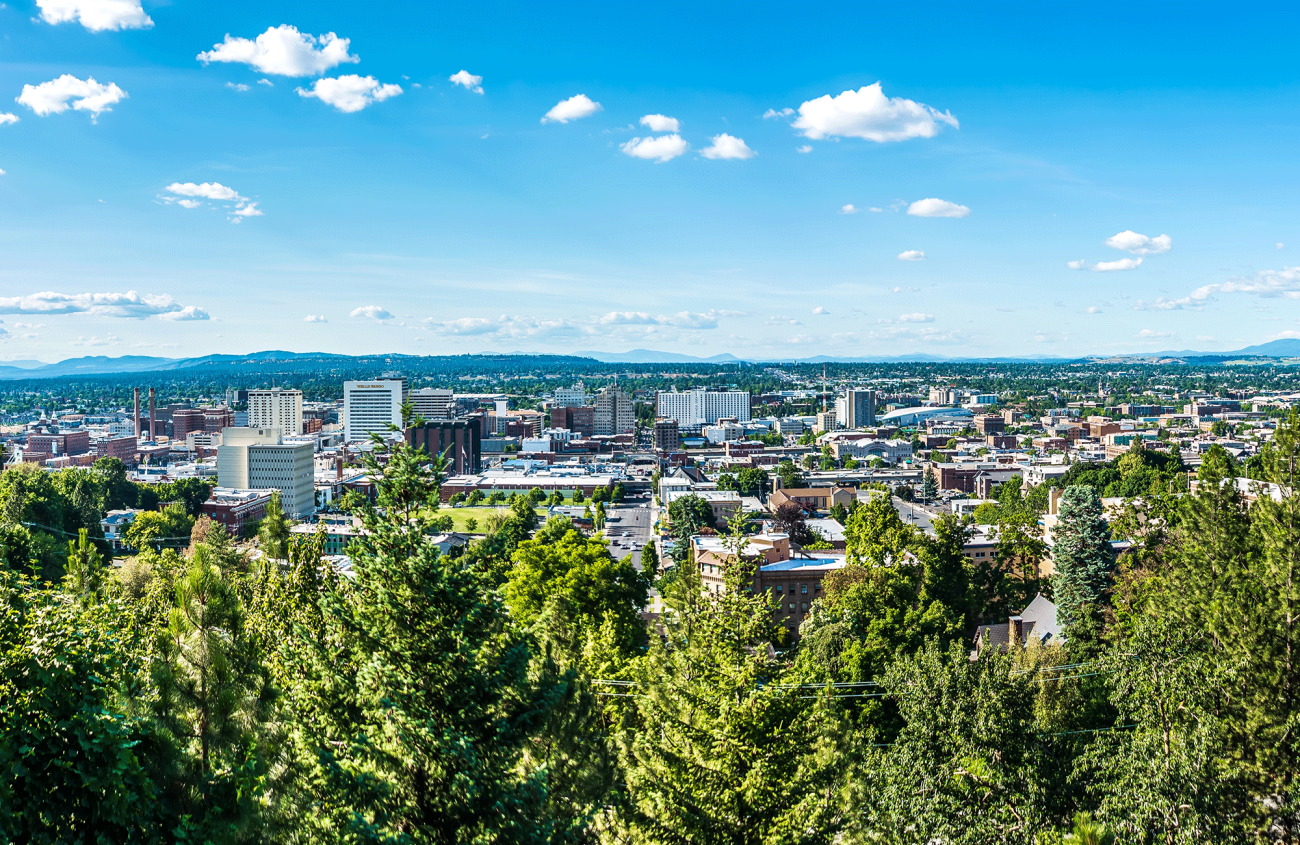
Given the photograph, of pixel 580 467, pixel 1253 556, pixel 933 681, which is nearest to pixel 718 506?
pixel 580 467

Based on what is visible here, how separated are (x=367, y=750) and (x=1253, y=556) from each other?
63.0 feet

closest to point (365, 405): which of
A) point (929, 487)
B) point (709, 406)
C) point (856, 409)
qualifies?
point (709, 406)

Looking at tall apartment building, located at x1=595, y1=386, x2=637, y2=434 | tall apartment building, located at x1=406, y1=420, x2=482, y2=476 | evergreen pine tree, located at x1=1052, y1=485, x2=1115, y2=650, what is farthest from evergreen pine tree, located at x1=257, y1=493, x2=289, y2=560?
tall apartment building, located at x1=595, y1=386, x2=637, y2=434

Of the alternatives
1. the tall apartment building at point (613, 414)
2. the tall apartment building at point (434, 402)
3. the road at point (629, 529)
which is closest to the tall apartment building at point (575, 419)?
the tall apartment building at point (613, 414)

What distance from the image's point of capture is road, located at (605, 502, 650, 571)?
5994cm

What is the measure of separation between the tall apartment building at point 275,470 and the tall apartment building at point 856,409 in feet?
331

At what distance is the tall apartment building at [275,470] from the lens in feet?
268

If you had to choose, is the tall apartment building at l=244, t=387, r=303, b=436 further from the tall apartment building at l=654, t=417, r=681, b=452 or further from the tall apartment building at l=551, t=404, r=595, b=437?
the tall apartment building at l=654, t=417, r=681, b=452

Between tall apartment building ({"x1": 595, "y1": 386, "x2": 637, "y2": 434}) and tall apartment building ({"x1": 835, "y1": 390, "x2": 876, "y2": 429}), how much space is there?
123 ft

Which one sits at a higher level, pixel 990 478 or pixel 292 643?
pixel 292 643

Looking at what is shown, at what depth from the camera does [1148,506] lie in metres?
31.4

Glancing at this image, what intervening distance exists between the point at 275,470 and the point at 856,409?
107 metres

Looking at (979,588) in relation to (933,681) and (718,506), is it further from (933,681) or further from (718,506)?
(718,506)

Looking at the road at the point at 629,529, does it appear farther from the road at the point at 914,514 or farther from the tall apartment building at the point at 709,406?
the tall apartment building at the point at 709,406
